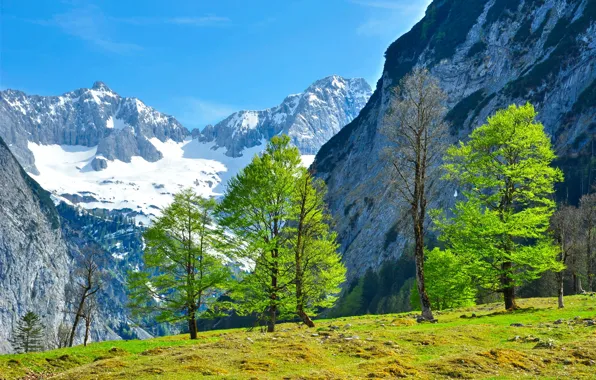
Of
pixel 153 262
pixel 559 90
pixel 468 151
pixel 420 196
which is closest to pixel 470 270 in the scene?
pixel 420 196

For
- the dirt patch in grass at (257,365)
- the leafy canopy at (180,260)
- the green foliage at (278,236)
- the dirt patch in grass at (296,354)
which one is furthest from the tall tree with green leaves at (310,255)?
the dirt patch in grass at (257,365)

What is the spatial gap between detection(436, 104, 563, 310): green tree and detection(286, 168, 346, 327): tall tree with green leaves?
969 cm

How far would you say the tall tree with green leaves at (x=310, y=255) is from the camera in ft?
111

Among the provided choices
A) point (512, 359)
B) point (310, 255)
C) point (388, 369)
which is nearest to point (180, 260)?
point (310, 255)

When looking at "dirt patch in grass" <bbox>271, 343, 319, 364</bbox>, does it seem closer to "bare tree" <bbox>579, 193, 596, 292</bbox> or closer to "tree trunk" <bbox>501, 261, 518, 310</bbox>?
"tree trunk" <bbox>501, 261, 518, 310</bbox>

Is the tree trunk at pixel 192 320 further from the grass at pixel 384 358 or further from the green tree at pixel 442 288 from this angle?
the green tree at pixel 442 288

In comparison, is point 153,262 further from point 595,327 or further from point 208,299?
point 595,327

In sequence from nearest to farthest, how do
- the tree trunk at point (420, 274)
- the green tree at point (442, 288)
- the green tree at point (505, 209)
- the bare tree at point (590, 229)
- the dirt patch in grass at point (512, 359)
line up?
the dirt patch in grass at point (512, 359) → the tree trunk at point (420, 274) → the green tree at point (505, 209) → the green tree at point (442, 288) → the bare tree at point (590, 229)

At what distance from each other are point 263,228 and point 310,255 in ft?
13.2

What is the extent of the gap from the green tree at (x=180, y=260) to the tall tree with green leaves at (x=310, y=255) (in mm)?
7251

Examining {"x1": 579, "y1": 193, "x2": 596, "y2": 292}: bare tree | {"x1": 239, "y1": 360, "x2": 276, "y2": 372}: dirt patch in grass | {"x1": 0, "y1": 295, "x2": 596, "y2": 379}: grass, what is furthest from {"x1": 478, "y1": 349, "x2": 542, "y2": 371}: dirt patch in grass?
{"x1": 579, "y1": 193, "x2": 596, "y2": 292}: bare tree

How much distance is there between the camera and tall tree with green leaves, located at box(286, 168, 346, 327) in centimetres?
3381

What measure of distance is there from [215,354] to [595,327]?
18.8 meters

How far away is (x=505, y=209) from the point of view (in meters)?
35.2
